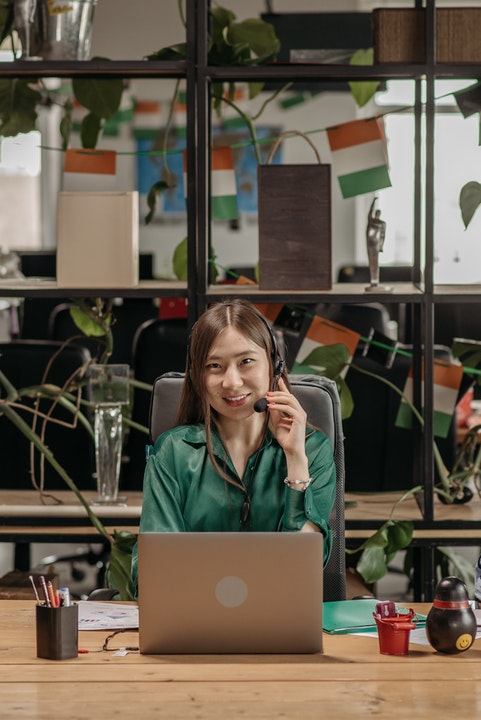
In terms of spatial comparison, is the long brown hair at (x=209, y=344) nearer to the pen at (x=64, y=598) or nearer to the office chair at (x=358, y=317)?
the pen at (x=64, y=598)

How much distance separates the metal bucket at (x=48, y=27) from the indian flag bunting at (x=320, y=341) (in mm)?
988

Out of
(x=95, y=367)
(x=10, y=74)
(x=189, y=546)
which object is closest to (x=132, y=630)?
(x=189, y=546)

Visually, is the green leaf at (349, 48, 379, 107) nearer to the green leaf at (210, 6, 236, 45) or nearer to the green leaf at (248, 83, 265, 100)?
the green leaf at (248, 83, 265, 100)

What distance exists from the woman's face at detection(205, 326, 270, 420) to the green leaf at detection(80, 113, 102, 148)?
1.45 metres

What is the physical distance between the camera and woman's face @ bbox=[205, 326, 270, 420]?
2.06 m

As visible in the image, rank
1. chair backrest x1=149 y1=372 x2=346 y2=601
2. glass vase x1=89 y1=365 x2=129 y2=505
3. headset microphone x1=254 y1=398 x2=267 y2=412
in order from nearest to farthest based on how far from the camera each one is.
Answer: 1. headset microphone x1=254 y1=398 x2=267 y2=412
2. chair backrest x1=149 y1=372 x2=346 y2=601
3. glass vase x1=89 y1=365 x2=129 y2=505

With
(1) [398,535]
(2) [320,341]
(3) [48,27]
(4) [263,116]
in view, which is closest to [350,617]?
(1) [398,535]

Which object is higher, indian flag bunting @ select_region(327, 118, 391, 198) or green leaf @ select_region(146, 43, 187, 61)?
green leaf @ select_region(146, 43, 187, 61)

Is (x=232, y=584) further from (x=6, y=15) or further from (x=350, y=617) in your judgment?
(x=6, y=15)

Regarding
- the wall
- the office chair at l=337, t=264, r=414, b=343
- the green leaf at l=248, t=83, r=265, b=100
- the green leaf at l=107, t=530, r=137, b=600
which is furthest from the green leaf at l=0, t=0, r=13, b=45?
the wall

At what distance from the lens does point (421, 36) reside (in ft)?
9.29

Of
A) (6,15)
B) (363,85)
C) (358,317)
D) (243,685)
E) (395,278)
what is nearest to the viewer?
(243,685)

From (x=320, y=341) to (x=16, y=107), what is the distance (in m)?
1.07

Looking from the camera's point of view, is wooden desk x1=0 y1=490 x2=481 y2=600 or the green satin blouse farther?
wooden desk x1=0 y1=490 x2=481 y2=600
